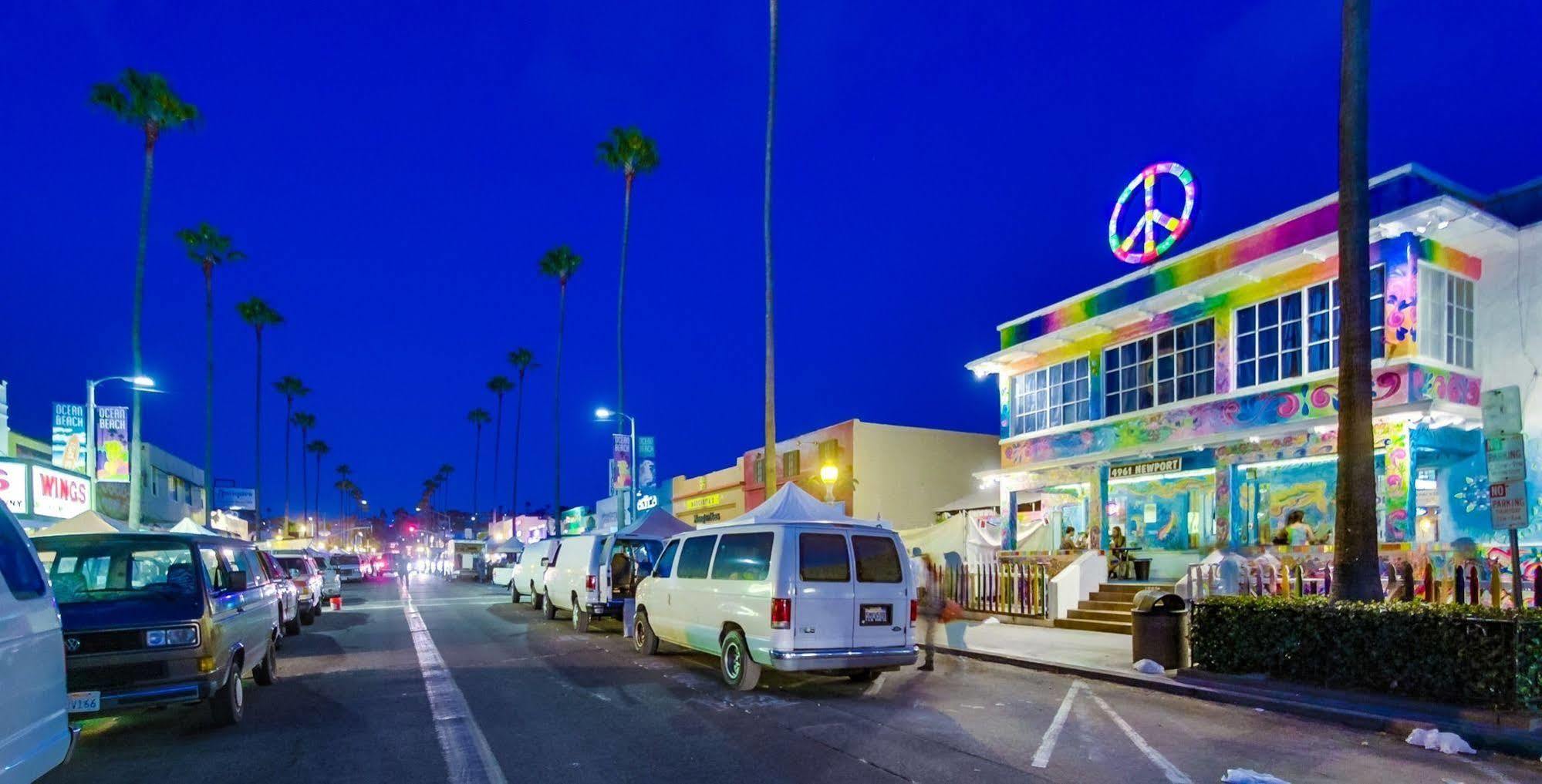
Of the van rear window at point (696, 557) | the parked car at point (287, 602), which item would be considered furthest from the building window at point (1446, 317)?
the parked car at point (287, 602)

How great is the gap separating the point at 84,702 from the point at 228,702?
1.45m

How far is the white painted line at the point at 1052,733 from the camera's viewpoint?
7105 mm

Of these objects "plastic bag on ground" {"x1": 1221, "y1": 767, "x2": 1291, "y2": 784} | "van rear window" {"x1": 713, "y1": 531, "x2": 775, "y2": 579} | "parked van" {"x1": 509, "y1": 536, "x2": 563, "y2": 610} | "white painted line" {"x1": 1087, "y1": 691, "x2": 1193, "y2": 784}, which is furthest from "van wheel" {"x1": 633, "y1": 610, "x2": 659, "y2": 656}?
"plastic bag on ground" {"x1": 1221, "y1": 767, "x2": 1291, "y2": 784}

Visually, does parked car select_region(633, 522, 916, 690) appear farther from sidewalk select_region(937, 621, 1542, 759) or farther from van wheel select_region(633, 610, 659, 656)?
sidewalk select_region(937, 621, 1542, 759)

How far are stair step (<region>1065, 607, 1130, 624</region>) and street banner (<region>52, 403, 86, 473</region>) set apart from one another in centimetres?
2989

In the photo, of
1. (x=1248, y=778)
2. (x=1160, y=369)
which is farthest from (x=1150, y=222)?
(x=1248, y=778)

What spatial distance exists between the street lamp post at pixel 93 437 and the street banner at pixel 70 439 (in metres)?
0.63

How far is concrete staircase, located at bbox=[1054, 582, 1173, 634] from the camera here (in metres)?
16.3

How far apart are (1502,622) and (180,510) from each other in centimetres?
6149

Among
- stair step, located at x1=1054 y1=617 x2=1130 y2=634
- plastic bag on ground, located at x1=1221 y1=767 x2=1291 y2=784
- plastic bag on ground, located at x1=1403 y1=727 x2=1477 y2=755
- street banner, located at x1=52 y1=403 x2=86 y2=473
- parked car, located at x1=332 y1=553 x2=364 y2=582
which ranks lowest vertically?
parked car, located at x1=332 y1=553 x2=364 y2=582

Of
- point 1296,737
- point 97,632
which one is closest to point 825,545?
point 1296,737

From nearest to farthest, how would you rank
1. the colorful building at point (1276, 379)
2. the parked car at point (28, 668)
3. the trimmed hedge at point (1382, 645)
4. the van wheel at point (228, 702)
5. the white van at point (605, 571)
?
the parked car at point (28, 668) < the trimmed hedge at point (1382, 645) < the van wheel at point (228, 702) < the colorful building at point (1276, 379) < the white van at point (605, 571)

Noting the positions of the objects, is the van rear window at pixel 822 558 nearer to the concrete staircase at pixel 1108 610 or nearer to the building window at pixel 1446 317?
the concrete staircase at pixel 1108 610

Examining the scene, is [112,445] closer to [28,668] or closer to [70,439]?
[70,439]
